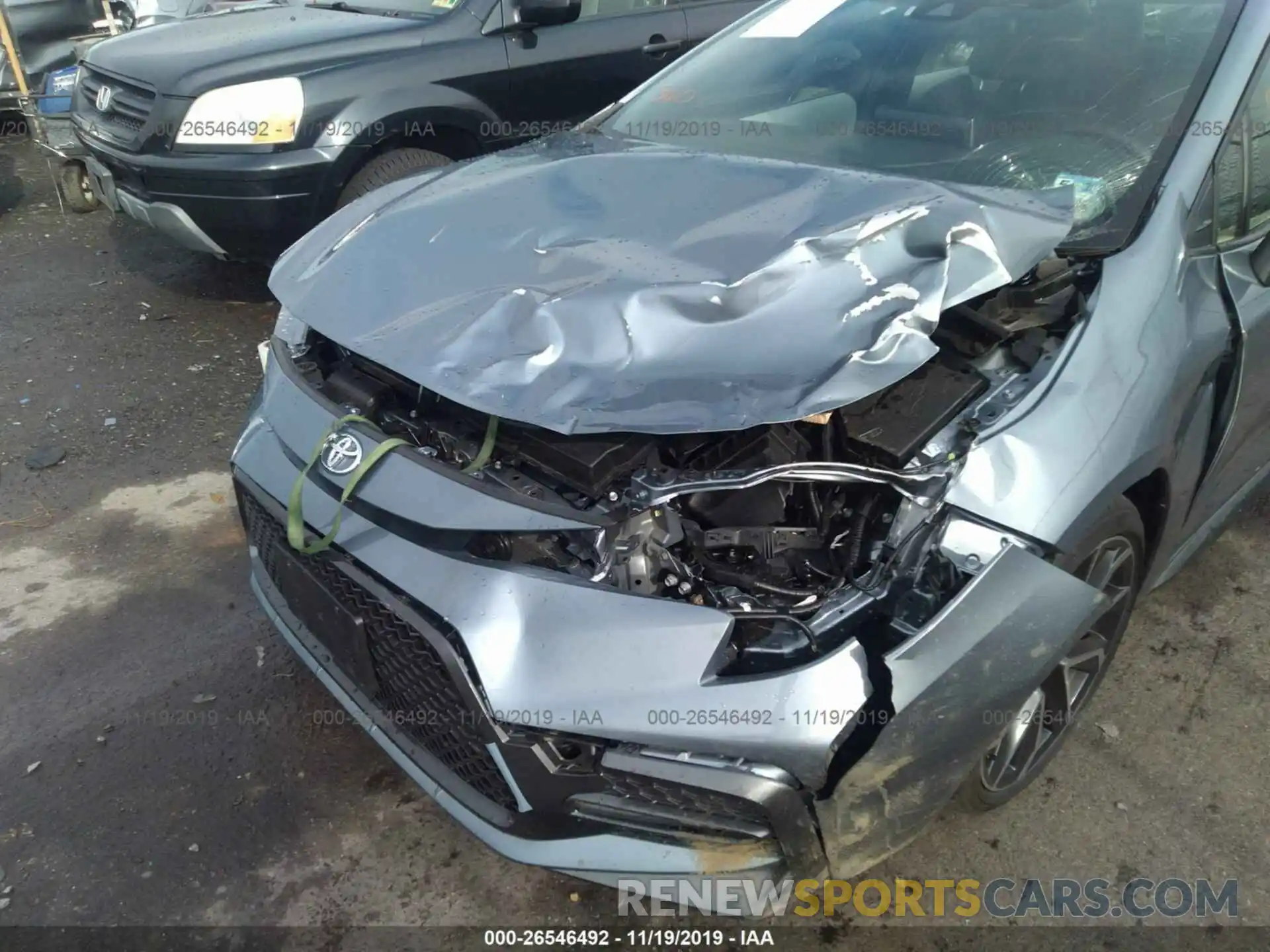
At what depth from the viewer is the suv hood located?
4270 millimetres

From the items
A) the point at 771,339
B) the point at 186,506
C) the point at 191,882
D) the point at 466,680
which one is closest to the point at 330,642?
the point at 466,680

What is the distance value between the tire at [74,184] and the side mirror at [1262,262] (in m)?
5.79

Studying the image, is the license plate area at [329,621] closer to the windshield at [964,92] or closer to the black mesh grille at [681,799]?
the black mesh grille at [681,799]

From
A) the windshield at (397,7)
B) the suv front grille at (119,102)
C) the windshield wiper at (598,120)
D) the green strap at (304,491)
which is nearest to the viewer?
the green strap at (304,491)

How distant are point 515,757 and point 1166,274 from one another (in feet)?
5.46

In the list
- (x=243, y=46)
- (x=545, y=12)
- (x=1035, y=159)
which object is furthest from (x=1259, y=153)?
(x=243, y=46)

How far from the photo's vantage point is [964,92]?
2.62 m

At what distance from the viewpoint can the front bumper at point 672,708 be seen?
1.60 m

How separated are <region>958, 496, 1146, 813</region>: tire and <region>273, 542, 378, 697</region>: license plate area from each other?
1.23 m

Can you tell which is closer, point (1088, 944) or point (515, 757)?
point (515, 757)

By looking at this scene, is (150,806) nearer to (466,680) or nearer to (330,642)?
(330,642)

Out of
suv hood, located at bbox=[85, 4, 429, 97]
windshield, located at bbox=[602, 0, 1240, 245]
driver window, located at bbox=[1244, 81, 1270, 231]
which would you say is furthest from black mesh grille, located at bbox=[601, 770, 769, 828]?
suv hood, located at bbox=[85, 4, 429, 97]

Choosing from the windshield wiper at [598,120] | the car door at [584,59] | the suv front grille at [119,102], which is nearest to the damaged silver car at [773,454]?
the windshield wiper at [598,120]

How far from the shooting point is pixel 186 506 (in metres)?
3.46
